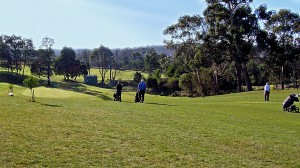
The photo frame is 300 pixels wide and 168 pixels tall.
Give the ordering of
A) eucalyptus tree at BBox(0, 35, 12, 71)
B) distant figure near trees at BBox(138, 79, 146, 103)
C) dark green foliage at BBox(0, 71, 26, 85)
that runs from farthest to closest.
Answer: eucalyptus tree at BBox(0, 35, 12, 71) < dark green foliage at BBox(0, 71, 26, 85) < distant figure near trees at BBox(138, 79, 146, 103)

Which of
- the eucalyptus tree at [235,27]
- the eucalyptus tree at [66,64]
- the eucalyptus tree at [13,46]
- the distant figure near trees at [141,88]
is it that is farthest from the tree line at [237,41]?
the eucalyptus tree at [13,46]

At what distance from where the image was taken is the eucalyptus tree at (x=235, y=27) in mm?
58625

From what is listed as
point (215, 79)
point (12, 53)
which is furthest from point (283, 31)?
point (12, 53)

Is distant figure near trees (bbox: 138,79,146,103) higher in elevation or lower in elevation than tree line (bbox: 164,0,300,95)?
lower

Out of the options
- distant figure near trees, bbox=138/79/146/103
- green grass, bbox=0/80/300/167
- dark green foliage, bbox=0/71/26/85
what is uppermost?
dark green foliage, bbox=0/71/26/85

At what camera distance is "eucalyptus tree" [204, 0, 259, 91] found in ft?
192

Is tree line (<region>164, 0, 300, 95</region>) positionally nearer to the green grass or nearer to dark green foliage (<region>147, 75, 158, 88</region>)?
dark green foliage (<region>147, 75, 158, 88</region>)

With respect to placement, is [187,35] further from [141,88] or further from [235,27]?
[141,88]

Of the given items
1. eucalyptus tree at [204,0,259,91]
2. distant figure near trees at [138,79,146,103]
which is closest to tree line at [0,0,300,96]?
eucalyptus tree at [204,0,259,91]

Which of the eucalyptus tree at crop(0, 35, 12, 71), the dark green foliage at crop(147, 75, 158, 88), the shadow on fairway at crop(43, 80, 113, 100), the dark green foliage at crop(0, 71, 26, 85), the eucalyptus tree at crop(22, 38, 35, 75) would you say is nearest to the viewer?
the shadow on fairway at crop(43, 80, 113, 100)

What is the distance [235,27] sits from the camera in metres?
58.6

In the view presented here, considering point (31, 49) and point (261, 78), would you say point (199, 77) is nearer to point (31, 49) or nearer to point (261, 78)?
point (261, 78)

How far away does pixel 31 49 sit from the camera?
4112 inches

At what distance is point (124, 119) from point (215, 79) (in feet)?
198
